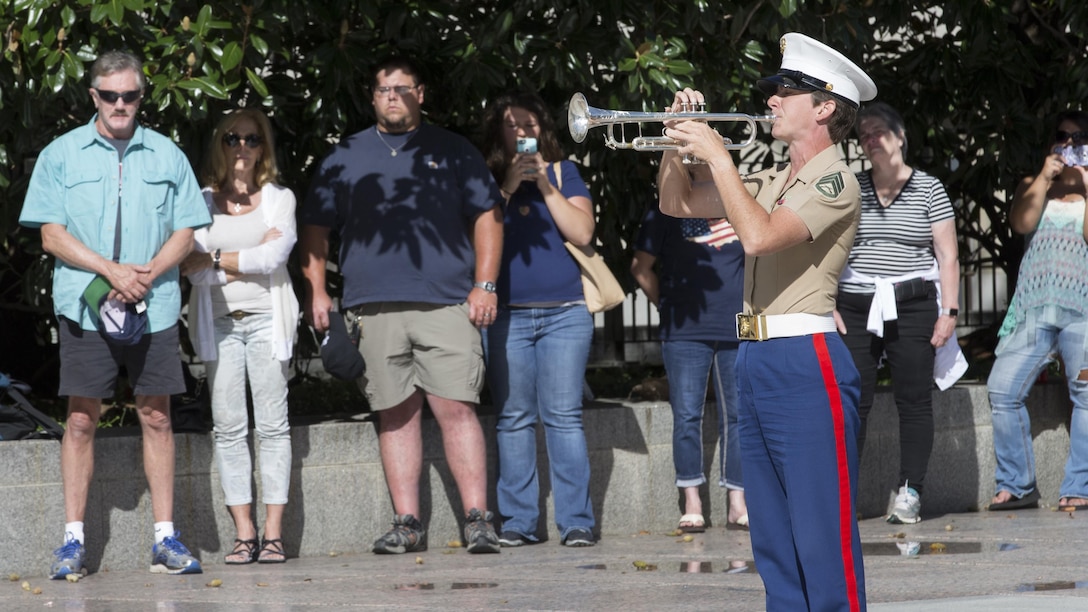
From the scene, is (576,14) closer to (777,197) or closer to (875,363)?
(875,363)

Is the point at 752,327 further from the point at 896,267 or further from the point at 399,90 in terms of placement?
the point at 896,267

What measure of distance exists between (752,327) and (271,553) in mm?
3408

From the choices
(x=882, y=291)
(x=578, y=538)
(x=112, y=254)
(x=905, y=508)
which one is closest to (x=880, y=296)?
(x=882, y=291)

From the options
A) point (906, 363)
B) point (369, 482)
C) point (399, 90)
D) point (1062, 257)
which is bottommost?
point (369, 482)

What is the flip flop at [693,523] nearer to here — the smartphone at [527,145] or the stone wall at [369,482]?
the stone wall at [369,482]

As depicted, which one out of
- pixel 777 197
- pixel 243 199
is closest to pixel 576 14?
pixel 243 199

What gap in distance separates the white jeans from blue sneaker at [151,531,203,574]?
36 centimetres

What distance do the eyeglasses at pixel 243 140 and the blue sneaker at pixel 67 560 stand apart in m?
1.88

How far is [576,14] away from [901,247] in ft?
6.80

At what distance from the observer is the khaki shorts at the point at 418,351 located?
25.3 ft

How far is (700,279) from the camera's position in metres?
8.16

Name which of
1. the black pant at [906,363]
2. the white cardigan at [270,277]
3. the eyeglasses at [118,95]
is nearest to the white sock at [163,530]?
the white cardigan at [270,277]

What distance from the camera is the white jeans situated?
746 centimetres

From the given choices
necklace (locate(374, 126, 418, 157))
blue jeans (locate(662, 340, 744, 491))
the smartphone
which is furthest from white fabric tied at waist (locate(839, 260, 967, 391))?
necklace (locate(374, 126, 418, 157))
